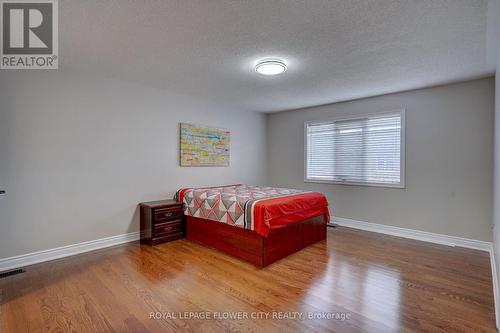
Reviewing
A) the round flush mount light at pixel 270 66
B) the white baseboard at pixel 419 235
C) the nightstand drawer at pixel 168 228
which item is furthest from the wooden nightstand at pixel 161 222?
the white baseboard at pixel 419 235

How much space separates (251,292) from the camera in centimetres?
220

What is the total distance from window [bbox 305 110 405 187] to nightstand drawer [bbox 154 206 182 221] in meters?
2.72

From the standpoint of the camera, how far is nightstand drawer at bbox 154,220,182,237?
346 cm

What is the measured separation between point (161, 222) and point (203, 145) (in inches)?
61.3

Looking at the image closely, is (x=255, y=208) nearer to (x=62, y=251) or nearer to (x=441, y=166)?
(x=62, y=251)

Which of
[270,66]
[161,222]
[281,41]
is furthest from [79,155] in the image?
[281,41]

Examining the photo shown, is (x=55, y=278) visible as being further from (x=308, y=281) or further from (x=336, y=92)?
(x=336, y=92)

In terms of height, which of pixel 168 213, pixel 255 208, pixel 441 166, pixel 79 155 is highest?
pixel 79 155

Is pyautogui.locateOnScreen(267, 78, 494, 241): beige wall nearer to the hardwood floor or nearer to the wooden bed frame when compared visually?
the hardwood floor

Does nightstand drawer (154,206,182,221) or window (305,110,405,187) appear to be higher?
window (305,110,405,187)

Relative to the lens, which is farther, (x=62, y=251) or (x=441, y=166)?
(x=441, y=166)

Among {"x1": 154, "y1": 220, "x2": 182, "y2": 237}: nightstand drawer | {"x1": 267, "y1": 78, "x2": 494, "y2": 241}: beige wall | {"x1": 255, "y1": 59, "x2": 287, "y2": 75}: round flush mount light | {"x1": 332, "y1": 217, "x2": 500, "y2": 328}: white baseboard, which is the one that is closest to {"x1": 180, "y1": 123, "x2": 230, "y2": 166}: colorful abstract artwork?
{"x1": 154, "y1": 220, "x2": 182, "y2": 237}: nightstand drawer

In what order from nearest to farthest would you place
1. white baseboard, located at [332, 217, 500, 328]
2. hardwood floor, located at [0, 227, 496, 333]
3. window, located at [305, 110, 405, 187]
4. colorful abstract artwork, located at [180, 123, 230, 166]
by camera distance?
hardwood floor, located at [0, 227, 496, 333], white baseboard, located at [332, 217, 500, 328], window, located at [305, 110, 405, 187], colorful abstract artwork, located at [180, 123, 230, 166]

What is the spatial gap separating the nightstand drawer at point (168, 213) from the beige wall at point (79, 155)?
0.43 meters
